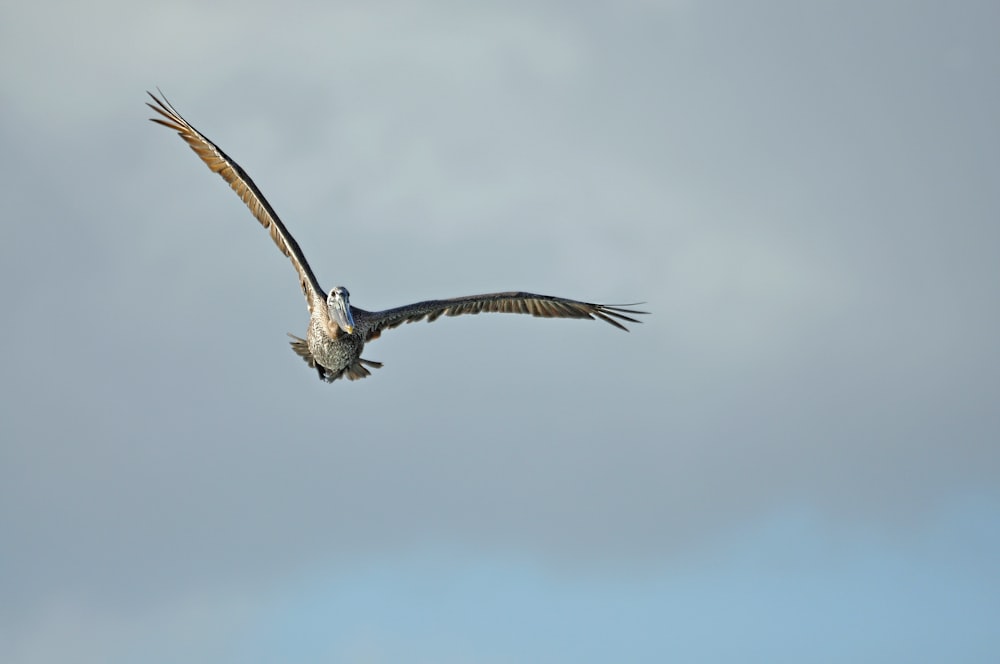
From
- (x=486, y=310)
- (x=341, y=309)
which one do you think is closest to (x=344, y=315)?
(x=341, y=309)

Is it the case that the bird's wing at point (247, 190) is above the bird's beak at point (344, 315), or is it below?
above

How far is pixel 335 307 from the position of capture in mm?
19000

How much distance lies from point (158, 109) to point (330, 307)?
5.81 metres

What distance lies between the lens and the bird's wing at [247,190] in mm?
19750

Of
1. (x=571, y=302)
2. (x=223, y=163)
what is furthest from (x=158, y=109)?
(x=571, y=302)

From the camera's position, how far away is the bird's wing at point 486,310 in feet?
64.9

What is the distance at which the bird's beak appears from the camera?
1881 centimetres

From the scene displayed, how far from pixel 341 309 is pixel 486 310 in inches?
143

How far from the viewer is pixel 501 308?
845 inches

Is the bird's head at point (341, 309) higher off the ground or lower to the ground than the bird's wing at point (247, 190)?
lower

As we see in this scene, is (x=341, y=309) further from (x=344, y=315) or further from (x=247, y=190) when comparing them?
(x=247, y=190)

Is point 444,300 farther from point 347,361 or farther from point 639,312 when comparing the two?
point 639,312

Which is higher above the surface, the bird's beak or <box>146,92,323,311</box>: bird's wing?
<box>146,92,323,311</box>: bird's wing

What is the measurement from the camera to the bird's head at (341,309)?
1883cm
